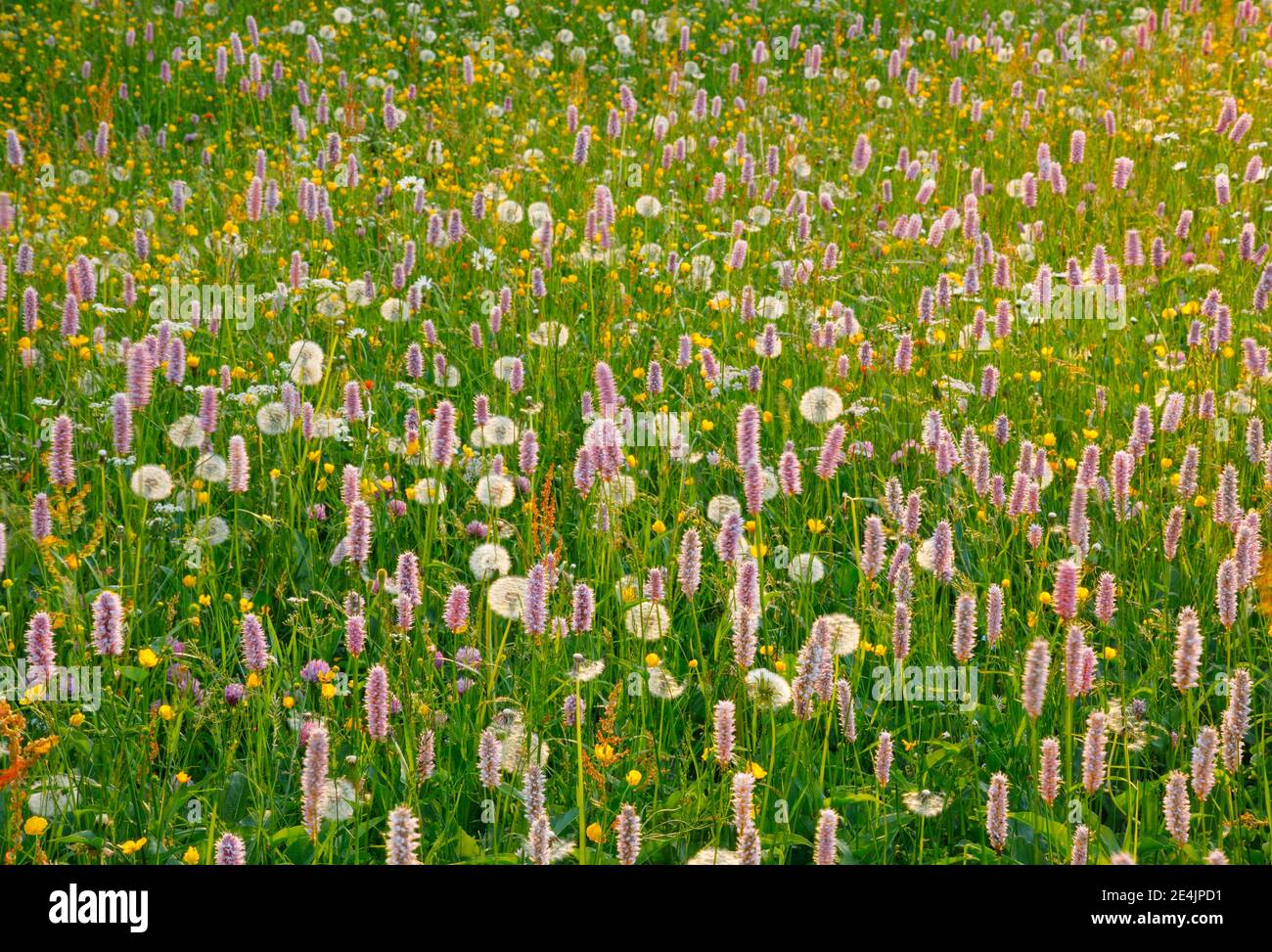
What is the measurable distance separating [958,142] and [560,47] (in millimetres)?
3581

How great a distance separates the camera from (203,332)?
188 inches

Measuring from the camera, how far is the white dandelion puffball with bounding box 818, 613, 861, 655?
111 inches

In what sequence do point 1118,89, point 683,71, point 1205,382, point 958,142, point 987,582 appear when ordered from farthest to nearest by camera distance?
point 683,71 < point 1118,89 < point 958,142 < point 1205,382 < point 987,582

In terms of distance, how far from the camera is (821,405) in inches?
156

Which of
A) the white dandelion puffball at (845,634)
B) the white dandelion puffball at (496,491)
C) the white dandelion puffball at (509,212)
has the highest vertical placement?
the white dandelion puffball at (509,212)

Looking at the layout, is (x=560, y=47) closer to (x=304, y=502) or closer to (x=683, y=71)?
(x=683, y=71)

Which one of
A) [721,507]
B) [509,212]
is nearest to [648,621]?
[721,507]

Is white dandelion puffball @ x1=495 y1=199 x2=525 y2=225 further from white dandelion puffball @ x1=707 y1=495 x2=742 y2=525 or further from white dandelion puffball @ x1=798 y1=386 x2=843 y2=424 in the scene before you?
white dandelion puffball @ x1=707 y1=495 x2=742 y2=525

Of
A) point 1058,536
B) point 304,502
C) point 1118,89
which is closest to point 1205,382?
point 1058,536

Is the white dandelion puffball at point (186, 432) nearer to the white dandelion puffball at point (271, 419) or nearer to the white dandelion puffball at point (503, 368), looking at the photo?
the white dandelion puffball at point (271, 419)

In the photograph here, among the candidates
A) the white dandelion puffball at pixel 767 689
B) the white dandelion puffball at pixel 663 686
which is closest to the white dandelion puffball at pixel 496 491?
the white dandelion puffball at pixel 663 686

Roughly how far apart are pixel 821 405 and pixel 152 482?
6.52ft

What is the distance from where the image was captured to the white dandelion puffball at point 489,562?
3074 millimetres

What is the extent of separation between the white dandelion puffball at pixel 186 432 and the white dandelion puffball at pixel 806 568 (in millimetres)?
1747
